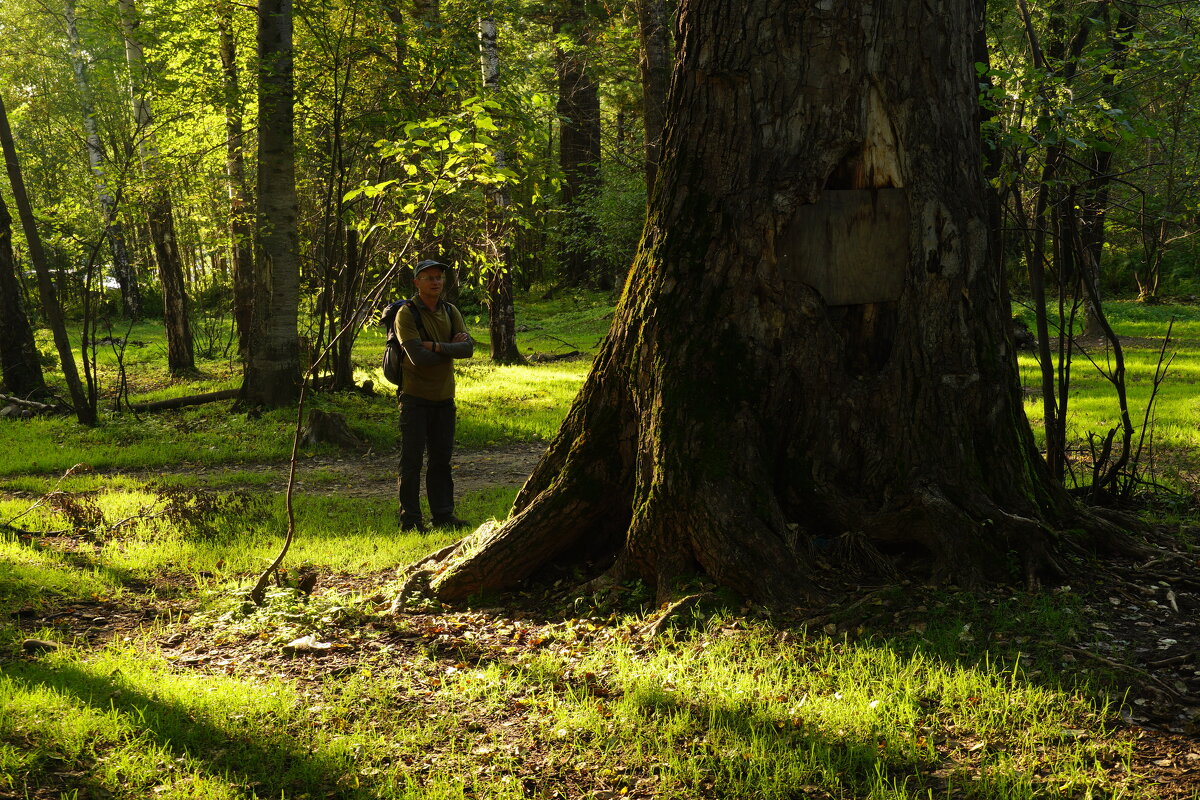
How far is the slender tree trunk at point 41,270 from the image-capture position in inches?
438

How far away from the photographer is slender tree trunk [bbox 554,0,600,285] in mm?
Answer: 18933

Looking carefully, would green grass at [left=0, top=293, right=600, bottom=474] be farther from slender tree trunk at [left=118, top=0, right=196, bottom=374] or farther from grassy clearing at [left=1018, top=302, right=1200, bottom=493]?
grassy clearing at [left=1018, top=302, right=1200, bottom=493]

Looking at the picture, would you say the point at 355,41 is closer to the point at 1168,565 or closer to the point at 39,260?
the point at 39,260

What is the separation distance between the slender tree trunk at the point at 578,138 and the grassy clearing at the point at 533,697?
44.7 ft

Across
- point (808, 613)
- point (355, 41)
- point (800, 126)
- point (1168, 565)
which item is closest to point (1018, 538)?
point (1168, 565)

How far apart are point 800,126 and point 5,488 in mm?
9000

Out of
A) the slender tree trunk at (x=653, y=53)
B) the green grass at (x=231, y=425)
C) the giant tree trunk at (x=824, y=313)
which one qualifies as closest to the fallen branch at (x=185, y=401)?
the green grass at (x=231, y=425)

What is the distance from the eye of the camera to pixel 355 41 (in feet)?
38.8

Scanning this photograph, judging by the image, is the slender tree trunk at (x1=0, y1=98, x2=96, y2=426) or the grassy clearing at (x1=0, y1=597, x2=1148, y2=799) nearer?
the grassy clearing at (x1=0, y1=597, x2=1148, y2=799)

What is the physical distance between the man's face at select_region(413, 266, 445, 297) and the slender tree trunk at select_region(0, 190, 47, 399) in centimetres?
1004

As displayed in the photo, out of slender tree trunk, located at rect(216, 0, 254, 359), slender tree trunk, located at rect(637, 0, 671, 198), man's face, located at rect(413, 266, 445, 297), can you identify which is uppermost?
slender tree trunk, located at rect(637, 0, 671, 198)

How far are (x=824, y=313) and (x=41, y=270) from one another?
1092cm

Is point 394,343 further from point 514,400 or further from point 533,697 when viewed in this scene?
point 514,400

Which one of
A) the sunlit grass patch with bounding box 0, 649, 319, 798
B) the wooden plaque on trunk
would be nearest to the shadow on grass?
the sunlit grass patch with bounding box 0, 649, 319, 798
